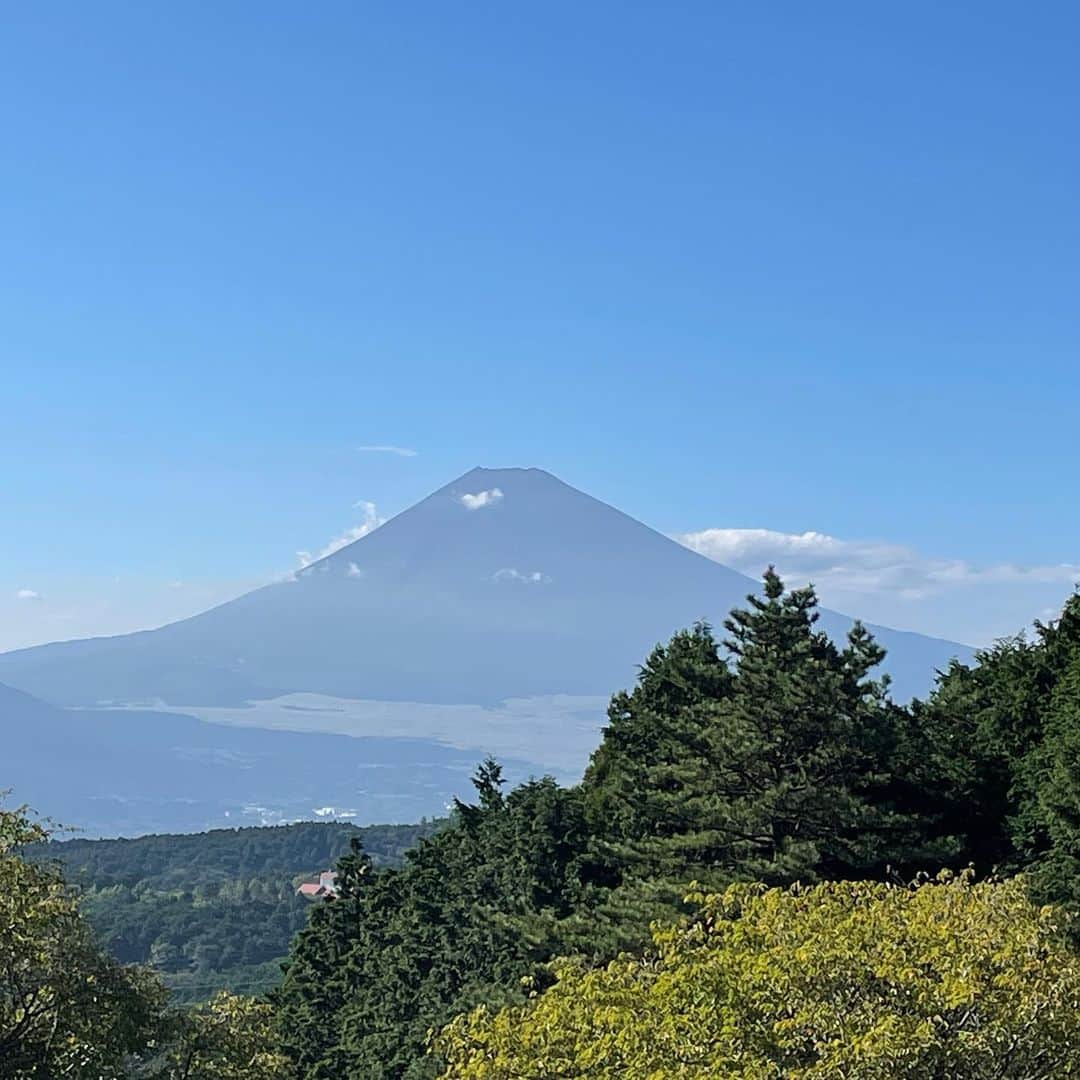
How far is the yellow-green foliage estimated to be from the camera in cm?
1087

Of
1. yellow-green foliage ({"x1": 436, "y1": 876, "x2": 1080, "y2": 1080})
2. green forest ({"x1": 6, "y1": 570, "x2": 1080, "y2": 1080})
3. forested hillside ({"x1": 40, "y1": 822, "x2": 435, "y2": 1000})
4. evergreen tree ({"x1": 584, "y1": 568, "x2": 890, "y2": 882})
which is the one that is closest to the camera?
yellow-green foliage ({"x1": 436, "y1": 876, "x2": 1080, "y2": 1080})

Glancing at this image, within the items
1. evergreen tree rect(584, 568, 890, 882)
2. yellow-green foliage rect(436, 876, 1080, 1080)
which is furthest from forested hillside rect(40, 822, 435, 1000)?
yellow-green foliage rect(436, 876, 1080, 1080)

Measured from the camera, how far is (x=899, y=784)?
27.0 metres

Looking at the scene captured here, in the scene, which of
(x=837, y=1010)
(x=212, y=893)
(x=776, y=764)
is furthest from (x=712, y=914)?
(x=212, y=893)

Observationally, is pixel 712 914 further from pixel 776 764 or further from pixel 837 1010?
pixel 776 764

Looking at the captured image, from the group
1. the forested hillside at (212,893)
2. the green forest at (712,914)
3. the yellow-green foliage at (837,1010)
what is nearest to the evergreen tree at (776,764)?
the green forest at (712,914)

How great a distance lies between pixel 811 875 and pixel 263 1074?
9196 mm

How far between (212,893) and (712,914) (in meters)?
102

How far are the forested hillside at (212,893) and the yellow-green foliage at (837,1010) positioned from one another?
6166 cm

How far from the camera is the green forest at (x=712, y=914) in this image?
452 inches

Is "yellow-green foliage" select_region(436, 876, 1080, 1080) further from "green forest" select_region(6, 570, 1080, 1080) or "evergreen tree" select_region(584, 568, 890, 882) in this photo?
"evergreen tree" select_region(584, 568, 890, 882)

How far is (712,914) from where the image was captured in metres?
15.3

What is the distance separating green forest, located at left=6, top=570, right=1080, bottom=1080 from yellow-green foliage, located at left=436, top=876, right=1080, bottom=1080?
0.09ft

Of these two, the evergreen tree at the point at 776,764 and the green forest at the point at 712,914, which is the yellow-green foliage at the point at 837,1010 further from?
the evergreen tree at the point at 776,764
